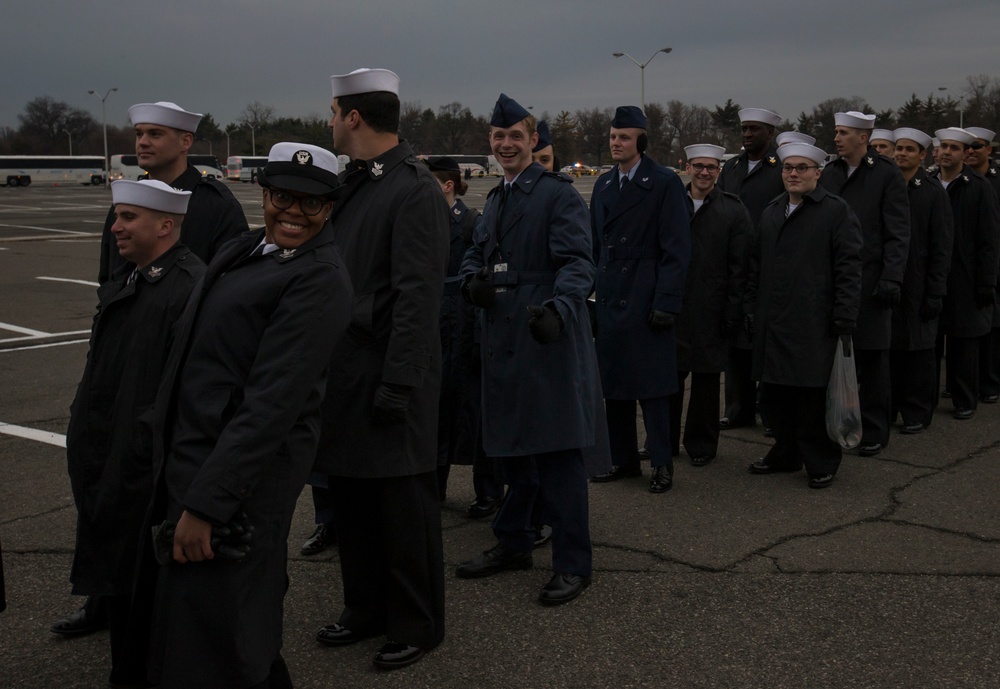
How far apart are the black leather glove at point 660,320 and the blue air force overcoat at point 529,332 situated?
1.31 m

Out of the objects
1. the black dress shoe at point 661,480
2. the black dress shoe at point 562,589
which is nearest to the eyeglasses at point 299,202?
the black dress shoe at point 562,589

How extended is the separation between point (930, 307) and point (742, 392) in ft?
4.66

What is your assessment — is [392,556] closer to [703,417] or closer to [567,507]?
[567,507]

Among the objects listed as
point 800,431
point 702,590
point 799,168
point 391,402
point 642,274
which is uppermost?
point 799,168

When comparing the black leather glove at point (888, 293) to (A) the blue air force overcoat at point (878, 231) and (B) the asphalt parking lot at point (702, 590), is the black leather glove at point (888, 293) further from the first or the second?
(B) the asphalt parking lot at point (702, 590)

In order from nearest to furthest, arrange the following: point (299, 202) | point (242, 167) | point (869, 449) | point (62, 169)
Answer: point (299, 202) < point (869, 449) < point (62, 169) < point (242, 167)

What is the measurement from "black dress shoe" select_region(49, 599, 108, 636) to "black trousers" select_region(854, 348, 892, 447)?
4.91 metres

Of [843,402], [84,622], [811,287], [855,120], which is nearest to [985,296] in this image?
[855,120]

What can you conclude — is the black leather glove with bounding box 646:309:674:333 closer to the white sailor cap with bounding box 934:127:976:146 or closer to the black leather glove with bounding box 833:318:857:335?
the black leather glove with bounding box 833:318:857:335

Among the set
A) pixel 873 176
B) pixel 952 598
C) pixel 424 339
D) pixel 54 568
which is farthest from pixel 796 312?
pixel 54 568

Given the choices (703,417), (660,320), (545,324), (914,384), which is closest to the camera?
(545,324)

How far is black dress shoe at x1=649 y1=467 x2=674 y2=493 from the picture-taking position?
6.30 metres

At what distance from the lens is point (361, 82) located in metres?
4.03

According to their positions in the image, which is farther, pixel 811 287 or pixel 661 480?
pixel 811 287
